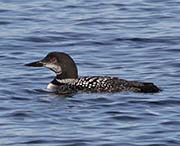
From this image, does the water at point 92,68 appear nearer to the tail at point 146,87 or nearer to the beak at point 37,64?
the tail at point 146,87

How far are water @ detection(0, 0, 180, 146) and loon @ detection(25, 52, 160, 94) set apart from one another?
5.7 inches

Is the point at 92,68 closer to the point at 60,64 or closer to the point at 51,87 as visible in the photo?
the point at 60,64

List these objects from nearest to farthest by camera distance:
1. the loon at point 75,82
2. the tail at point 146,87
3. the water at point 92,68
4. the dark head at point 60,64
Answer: the water at point 92,68 < the tail at point 146,87 < the loon at point 75,82 < the dark head at point 60,64

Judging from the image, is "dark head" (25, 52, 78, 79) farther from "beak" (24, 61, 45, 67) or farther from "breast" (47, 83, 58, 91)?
"breast" (47, 83, 58, 91)

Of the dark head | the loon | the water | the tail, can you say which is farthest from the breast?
the tail

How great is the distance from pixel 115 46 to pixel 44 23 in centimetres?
271

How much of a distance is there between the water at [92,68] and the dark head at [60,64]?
10.3 inches

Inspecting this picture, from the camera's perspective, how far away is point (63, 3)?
2358cm

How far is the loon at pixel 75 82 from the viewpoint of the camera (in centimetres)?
1514

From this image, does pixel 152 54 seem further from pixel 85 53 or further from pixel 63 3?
pixel 63 3

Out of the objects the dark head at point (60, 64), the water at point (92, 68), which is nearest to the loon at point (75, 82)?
the dark head at point (60, 64)

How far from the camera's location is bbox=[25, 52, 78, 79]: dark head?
1592cm

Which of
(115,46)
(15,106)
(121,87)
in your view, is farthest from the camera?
(115,46)

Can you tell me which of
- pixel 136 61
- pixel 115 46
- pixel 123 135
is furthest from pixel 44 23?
pixel 123 135
